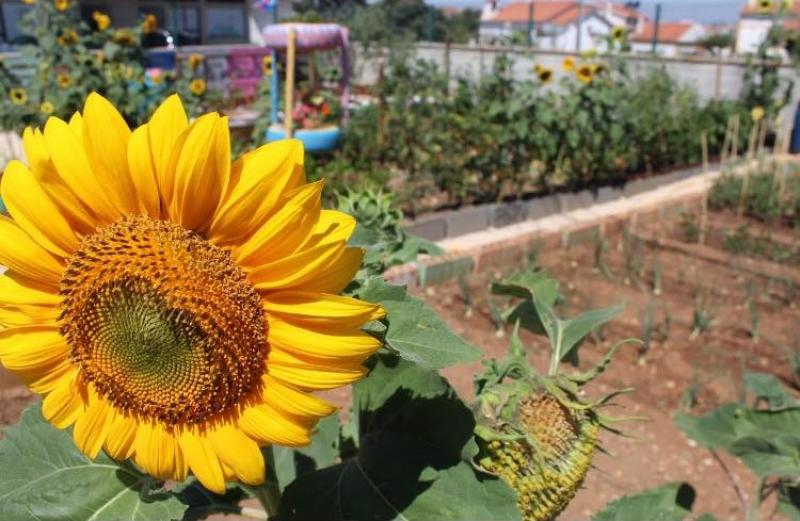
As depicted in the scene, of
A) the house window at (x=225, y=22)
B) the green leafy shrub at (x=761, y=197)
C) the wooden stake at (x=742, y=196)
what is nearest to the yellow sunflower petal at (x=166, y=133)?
the green leafy shrub at (x=761, y=197)

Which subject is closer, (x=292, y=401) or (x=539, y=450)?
(x=292, y=401)

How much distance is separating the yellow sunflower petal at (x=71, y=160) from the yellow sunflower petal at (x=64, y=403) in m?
0.16

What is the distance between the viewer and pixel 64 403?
65cm

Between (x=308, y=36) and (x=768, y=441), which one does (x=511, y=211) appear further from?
(x=768, y=441)

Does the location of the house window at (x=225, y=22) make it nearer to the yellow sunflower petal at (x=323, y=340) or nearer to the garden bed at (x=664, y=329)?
the garden bed at (x=664, y=329)

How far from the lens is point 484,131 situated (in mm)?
5695

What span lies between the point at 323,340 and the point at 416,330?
0.40 feet

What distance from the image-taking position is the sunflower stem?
2.58ft

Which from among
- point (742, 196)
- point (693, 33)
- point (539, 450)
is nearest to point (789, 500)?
point (539, 450)

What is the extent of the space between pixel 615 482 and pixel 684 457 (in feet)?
1.08

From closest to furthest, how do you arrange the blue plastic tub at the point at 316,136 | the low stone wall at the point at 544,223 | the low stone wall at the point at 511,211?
1. the low stone wall at the point at 544,223
2. the low stone wall at the point at 511,211
3. the blue plastic tub at the point at 316,136

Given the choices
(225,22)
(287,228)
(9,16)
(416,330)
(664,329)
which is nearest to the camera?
(287,228)

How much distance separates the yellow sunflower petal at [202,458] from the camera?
62 centimetres

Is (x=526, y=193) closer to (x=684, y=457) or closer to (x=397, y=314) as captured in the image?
(x=684, y=457)
